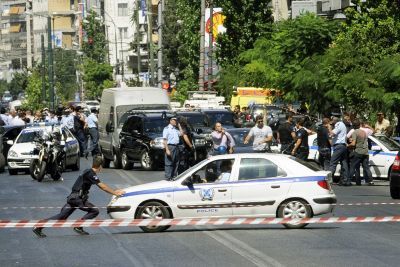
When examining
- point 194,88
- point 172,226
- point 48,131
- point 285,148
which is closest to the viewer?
point 172,226

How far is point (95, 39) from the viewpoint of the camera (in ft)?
415

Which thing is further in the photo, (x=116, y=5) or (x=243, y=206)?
(x=116, y=5)

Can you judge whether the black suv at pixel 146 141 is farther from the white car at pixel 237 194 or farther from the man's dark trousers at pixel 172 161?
the white car at pixel 237 194

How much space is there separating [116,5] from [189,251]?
136235mm

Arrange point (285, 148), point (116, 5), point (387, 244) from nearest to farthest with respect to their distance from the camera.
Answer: point (387, 244) → point (285, 148) → point (116, 5)

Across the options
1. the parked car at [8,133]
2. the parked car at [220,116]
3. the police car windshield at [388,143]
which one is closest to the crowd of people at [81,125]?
the parked car at [8,133]

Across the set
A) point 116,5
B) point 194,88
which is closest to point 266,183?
point 194,88

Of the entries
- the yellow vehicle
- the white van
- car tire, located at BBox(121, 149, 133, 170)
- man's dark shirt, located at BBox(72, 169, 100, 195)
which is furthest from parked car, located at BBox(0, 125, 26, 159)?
man's dark shirt, located at BBox(72, 169, 100, 195)

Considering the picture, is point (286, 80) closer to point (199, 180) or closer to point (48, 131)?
point (48, 131)

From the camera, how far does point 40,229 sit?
21078mm

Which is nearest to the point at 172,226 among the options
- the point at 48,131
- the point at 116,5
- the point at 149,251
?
the point at 149,251

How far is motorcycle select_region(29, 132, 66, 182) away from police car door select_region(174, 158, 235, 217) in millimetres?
15373

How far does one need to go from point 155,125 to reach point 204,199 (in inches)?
736

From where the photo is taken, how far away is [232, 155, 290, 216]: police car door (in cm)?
2177
